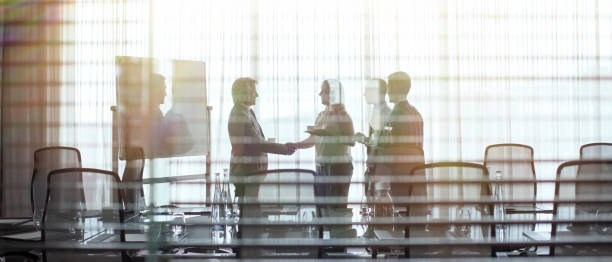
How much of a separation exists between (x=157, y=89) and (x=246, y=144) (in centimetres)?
85

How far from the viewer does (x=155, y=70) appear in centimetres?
153

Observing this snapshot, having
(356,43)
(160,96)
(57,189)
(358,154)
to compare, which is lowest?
(57,189)

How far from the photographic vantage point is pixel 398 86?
3.06m

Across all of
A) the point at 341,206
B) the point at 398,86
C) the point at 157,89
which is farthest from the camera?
the point at 398,86

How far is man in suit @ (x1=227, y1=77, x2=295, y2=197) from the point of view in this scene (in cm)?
228

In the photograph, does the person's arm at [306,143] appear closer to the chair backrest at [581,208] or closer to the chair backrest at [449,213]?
the chair backrest at [449,213]

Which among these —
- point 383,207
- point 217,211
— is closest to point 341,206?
point 383,207

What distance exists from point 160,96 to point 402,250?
3.90 feet

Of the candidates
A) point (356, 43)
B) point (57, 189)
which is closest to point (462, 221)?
point (356, 43)

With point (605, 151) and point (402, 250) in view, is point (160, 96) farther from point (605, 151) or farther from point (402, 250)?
point (605, 151)

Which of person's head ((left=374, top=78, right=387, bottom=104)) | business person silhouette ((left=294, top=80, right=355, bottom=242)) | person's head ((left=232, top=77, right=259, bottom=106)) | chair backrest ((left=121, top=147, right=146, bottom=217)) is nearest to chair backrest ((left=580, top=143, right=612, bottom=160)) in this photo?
person's head ((left=374, top=78, right=387, bottom=104))

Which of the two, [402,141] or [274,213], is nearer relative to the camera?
[274,213]

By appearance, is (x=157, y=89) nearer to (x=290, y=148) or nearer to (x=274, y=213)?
(x=274, y=213)

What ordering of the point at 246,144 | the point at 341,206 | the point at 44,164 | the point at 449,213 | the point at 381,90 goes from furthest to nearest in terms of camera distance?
1. the point at 44,164
2. the point at 381,90
3. the point at 246,144
4. the point at 449,213
5. the point at 341,206
